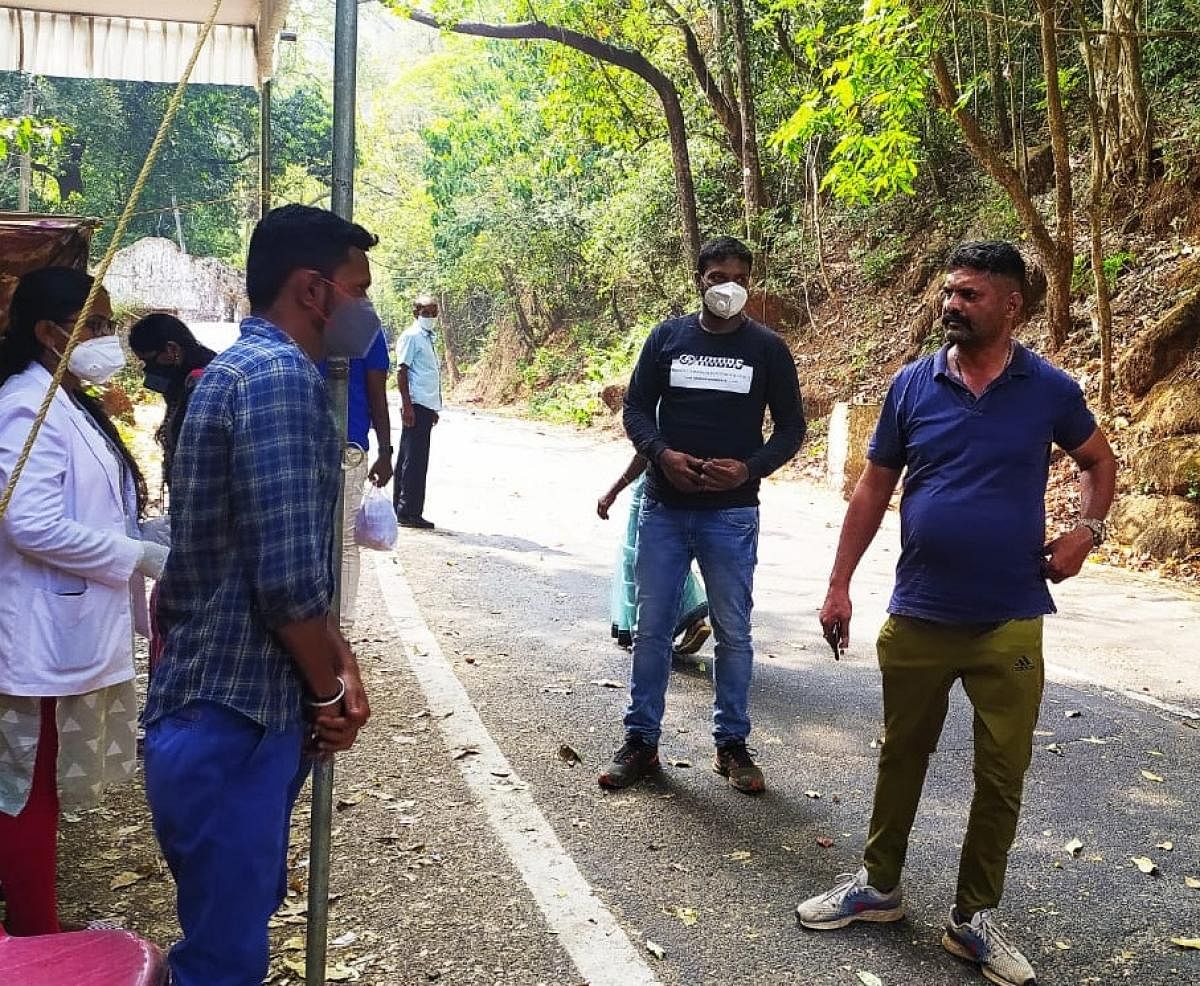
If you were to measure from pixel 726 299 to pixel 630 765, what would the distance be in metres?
2.00

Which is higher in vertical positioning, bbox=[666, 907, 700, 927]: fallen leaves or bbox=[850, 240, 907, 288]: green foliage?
bbox=[850, 240, 907, 288]: green foliage

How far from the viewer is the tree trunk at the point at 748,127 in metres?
17.7

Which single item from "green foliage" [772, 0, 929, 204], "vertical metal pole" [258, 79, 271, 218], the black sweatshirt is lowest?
the black sweatshirt

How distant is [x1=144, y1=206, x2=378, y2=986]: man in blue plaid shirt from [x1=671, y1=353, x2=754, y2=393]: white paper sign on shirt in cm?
265

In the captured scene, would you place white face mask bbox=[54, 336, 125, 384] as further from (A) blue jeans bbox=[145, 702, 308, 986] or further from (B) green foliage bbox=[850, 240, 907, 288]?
(B) green foliage bbox=[850, 240, 907, 288]

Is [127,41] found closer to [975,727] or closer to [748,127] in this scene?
[975,727]

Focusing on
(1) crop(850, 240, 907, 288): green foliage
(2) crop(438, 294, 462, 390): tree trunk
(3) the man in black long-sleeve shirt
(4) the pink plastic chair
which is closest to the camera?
(4) the pink plastic chair

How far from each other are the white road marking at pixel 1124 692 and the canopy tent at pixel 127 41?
554 cm

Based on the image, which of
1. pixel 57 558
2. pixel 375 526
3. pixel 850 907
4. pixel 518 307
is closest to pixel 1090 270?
pixel 850 907

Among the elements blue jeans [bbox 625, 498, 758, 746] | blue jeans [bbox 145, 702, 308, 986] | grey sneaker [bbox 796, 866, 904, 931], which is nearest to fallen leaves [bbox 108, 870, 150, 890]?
blue jeans [bbox 145, 702, 308, 986]

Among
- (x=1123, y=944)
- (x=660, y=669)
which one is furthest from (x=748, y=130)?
(x=1123, y=944)

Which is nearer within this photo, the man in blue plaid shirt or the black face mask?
the man in blue plaid shirt

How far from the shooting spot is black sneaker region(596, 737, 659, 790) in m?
4.59

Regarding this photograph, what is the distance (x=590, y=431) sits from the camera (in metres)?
22.7
